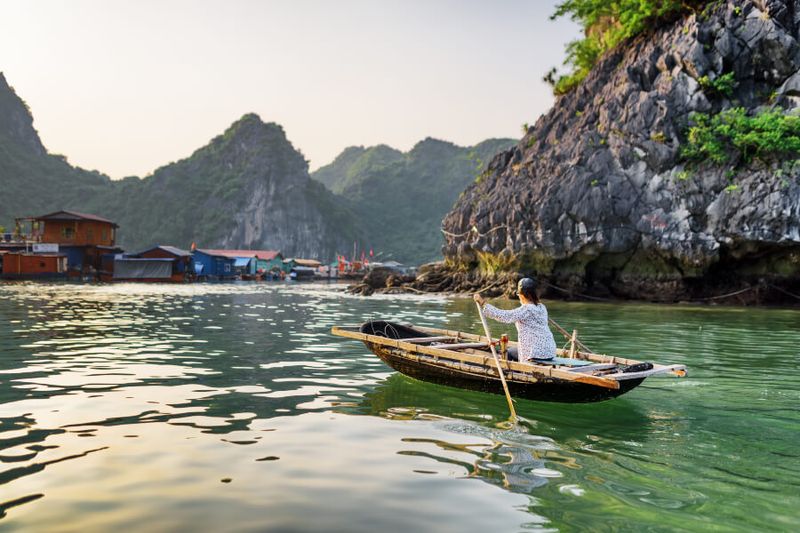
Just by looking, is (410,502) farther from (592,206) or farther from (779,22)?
(779,22)

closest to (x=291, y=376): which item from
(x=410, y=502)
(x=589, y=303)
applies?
(x=410, y=502)

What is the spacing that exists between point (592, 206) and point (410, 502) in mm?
29807

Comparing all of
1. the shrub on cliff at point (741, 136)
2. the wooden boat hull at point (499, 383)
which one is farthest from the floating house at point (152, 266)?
the wooden boat hull at point (499, 383)

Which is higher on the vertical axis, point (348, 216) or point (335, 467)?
point (348, 216)

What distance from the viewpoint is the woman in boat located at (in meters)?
8.32

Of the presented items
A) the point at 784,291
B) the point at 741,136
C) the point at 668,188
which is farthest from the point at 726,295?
the point at 741,136

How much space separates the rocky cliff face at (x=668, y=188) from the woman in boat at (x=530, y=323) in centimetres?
2414

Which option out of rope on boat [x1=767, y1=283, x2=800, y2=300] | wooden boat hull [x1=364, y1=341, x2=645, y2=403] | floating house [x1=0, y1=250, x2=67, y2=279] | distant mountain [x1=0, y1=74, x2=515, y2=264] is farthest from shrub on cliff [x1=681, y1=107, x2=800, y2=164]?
distant mountain [x1=0, y1=74, x2=515, y2=264]

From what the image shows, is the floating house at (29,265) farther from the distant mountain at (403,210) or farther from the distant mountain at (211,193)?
the distant mountain at (403,210)

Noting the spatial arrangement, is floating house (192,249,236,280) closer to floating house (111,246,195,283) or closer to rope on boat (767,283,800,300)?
floating house (111,246,195,283)

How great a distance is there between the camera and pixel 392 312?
25172 millimetres

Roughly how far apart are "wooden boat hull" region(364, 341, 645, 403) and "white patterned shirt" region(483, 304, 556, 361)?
0.68m

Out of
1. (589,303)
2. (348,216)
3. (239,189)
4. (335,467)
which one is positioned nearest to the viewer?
(335,467)

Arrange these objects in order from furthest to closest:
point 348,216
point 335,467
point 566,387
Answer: point 348,216
point 566,387
point 335,467
